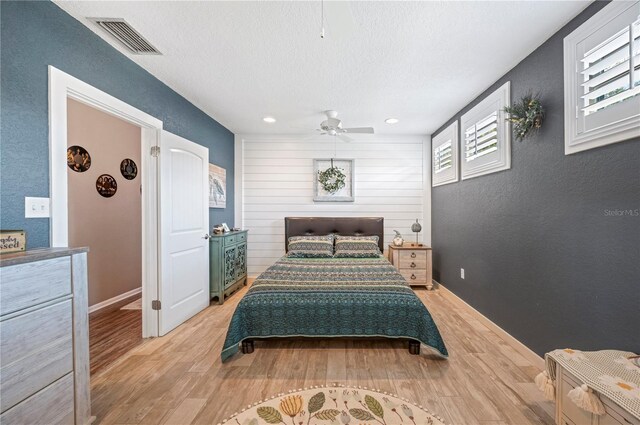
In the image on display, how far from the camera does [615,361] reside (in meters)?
1.30

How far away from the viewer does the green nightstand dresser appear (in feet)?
11.2

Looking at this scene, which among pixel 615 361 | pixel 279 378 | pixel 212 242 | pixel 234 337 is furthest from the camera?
pixel 212 242

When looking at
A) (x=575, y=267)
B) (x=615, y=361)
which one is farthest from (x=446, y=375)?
(x=575, y=267)

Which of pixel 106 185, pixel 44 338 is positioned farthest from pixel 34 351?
pixel 106 185

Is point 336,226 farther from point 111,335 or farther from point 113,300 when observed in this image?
point 113,300

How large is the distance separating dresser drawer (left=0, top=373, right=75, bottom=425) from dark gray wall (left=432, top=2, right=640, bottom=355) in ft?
10.2

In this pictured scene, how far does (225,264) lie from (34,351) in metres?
2.32

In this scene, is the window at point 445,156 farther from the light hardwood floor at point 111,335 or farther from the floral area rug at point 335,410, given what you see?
the light hardwood floor at point 111,335

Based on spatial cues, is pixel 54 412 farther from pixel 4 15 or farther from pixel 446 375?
pixel 446 375

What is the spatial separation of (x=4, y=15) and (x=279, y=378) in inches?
110

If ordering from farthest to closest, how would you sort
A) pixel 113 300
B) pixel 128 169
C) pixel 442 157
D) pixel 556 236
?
1. pixel 442 157
2. pixel 128 169
3. pixel 113 300
4. pixel 556 236

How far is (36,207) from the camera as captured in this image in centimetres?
155

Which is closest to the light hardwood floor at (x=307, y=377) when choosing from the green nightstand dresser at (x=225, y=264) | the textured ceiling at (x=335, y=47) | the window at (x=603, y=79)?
the green nightstand dresser at (x=225, y=264)

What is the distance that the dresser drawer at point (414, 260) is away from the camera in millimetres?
3996
